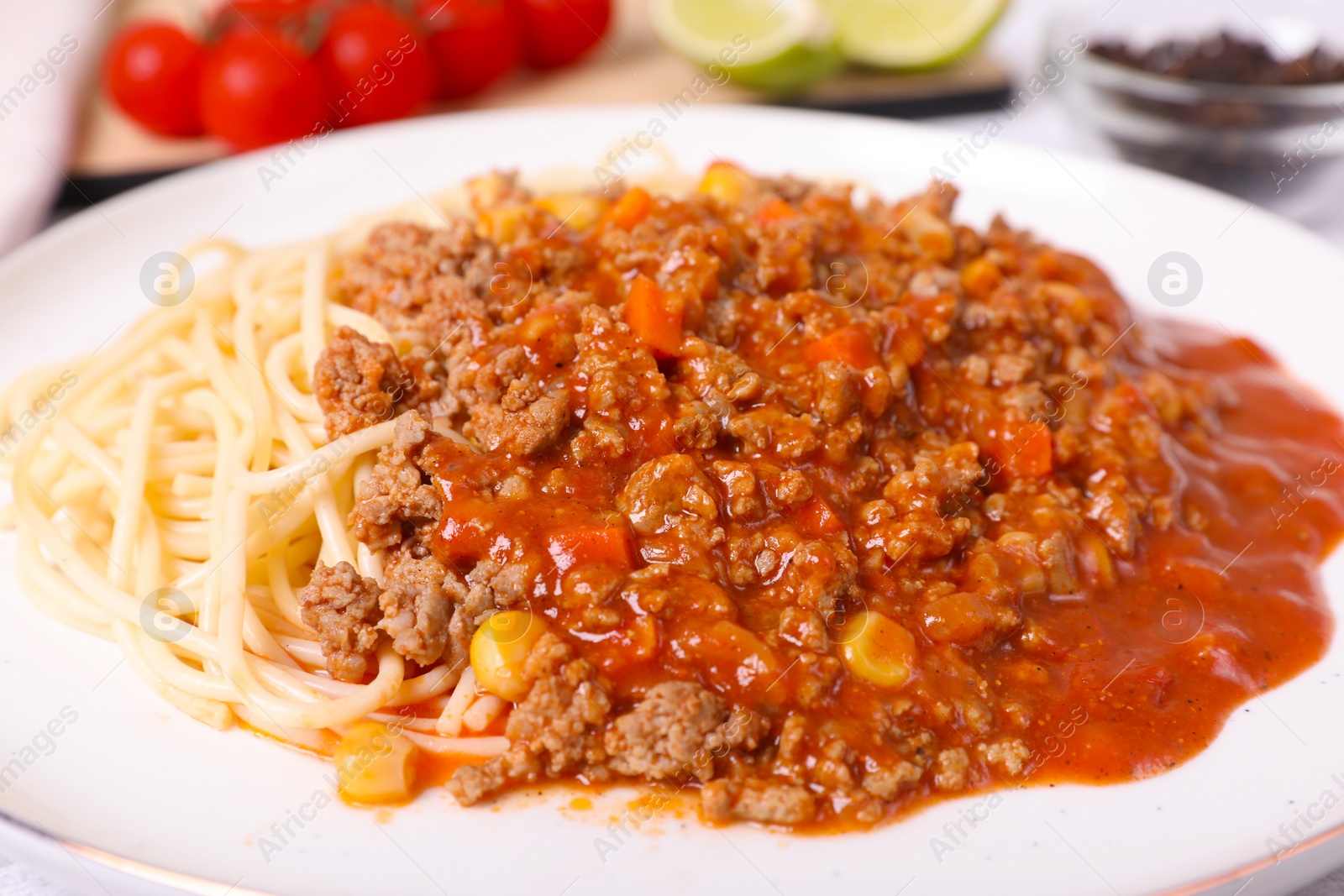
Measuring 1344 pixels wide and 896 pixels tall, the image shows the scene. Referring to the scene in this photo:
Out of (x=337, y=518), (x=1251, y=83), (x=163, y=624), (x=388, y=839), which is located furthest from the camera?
(x=1251, y=83)

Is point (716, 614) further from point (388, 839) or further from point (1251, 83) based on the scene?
point (1251, 83)

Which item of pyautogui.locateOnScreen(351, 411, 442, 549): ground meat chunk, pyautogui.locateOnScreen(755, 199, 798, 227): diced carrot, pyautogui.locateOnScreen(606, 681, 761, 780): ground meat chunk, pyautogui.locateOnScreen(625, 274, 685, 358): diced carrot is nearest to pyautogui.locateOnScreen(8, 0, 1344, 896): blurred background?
pyautogui.locateOnScreen(755, 199, 798, 227): diced carrot

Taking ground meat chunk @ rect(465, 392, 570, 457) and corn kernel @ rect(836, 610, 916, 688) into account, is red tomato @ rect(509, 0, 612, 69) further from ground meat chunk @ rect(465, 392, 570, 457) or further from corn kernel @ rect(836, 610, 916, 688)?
corn kernel @ rect(836, 610, 916, 688)

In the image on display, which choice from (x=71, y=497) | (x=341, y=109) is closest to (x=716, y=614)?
(x=71, y=497)

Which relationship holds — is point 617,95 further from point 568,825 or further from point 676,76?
point 568,825

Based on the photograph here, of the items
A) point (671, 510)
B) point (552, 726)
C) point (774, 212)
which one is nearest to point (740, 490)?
point (671, 510)

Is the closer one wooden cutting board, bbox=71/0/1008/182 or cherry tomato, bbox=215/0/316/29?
wooden cutting board, bbox=71/0/1008/182

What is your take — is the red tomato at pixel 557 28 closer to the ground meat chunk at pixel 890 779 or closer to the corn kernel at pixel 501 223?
the corn kernel at pixel 501 223
